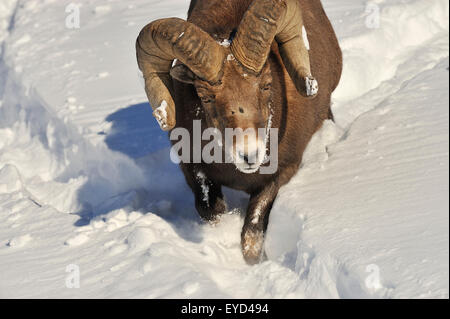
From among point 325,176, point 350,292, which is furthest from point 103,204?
point 350,292

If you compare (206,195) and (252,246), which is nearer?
(252,246)

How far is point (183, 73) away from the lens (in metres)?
5.02

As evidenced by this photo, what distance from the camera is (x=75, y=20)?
10812mm

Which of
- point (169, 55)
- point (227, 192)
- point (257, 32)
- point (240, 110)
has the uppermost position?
point (257, 32)

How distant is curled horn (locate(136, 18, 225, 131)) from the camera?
4.68m

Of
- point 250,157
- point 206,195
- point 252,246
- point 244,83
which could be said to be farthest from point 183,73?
point 252,246

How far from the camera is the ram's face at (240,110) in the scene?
4574 mm

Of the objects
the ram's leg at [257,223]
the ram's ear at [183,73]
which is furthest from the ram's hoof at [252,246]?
the ram's ear at [183,73]

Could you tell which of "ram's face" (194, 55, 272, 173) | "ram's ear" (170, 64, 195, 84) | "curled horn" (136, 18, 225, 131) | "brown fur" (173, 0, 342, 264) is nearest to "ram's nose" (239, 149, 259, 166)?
"ram's face" (194, 55, 272, 173)

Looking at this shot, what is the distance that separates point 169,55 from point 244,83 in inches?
26.5

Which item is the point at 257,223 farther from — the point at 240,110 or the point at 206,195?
the point at 240,110

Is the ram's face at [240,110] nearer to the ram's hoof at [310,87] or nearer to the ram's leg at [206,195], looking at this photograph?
the ram's hoof at [310,87]

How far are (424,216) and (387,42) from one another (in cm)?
494

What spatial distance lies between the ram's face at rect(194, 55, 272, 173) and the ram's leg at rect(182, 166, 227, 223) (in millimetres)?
982
